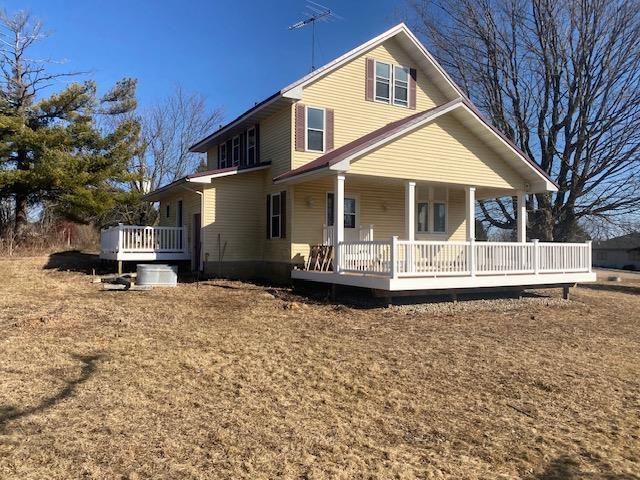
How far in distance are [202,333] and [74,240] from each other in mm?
27020

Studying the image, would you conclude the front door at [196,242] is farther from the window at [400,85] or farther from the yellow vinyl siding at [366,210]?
the window at [400,85]

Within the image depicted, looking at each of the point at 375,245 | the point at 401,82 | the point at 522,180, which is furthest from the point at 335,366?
the point at 401,82

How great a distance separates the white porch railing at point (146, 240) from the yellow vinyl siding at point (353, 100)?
555cm

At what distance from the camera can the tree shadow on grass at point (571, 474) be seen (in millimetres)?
4242

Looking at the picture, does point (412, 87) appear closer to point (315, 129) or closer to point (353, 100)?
point (353, 100)

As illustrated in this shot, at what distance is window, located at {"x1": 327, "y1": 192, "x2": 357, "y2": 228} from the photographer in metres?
16.3

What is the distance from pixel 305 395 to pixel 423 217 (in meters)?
13.1

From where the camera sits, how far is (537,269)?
1409cm

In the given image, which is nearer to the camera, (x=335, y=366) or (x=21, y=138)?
(x=335, y=366)

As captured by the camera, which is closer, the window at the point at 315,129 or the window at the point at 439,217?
the window at the point at 315,129

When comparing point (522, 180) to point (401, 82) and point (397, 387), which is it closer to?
point (401, 82)

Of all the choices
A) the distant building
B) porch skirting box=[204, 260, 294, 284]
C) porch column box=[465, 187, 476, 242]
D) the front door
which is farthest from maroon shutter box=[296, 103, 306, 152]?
the distant building

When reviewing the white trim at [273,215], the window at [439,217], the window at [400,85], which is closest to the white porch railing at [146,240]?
the white trim at [273,215]

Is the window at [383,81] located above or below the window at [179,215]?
above
